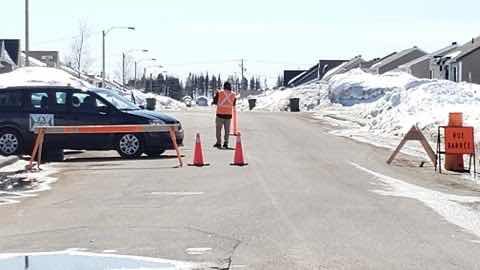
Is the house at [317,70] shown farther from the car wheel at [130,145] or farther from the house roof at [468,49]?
the car wheel at [130,145]

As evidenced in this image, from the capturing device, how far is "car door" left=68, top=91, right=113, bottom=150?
67.3ft

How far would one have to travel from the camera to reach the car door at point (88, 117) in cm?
2050

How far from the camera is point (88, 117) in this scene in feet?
68.5

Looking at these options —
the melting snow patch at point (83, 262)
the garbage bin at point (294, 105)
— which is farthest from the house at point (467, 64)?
the melting snow patch at point (83, 262)

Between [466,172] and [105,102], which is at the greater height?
[105,102]

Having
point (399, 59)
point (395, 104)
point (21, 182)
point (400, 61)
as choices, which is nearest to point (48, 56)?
point (399, 59)

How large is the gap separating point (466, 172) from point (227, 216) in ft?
30.2

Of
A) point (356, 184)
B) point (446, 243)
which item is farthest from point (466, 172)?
point (446, 243)

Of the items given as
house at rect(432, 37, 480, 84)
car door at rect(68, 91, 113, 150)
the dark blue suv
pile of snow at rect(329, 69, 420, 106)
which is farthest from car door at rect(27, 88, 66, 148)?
house at rect(432, 37, 480, 84)

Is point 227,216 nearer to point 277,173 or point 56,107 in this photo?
point 277,173

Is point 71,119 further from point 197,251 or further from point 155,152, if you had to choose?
point 197,251

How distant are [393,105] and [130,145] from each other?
69.4ft

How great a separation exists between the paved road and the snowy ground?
9.34 m

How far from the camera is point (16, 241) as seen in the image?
10102 mm
